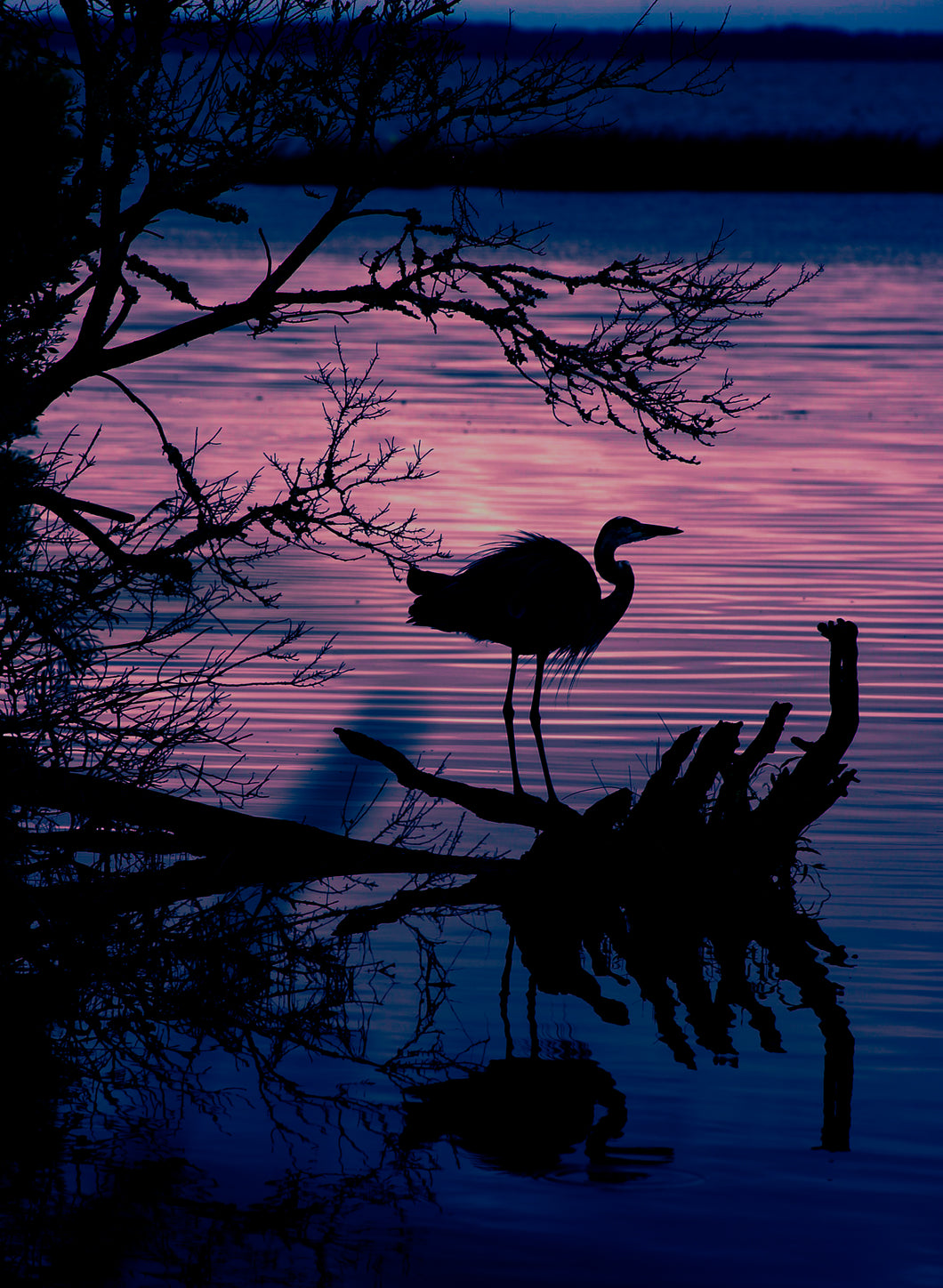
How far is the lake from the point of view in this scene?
6.16m

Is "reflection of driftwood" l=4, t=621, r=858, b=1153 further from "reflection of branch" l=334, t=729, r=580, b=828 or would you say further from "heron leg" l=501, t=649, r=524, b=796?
"heron leg" l=501, t=649, r=524, b=796

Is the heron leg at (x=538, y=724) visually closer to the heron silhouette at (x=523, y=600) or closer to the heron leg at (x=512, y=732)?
the heron silhouette at (x=523, y=600)

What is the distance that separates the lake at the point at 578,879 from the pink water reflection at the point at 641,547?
50 millimetres

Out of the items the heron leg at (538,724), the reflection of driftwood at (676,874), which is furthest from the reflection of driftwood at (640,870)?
the heron leg at (538,724)

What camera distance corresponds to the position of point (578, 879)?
30.5 feet

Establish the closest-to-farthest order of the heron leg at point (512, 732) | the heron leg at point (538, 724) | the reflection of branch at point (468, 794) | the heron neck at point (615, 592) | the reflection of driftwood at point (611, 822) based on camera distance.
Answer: the reflection of driftwood at point (611, 822) < the reflection of branch at point (468, 794) < the heron leg at point (512, 732) < the heron leg at point (538, 724) < the heron neck at point (615, 592)

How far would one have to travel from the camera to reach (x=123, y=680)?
26.3 feet

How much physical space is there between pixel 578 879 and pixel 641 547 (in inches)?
404

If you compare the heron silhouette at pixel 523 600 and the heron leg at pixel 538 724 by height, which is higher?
the heron silhouette at pixel 523 600

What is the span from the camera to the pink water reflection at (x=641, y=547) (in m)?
12.4

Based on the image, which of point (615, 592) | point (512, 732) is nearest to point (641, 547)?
point (615, 592)

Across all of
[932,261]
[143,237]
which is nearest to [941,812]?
[932,261]

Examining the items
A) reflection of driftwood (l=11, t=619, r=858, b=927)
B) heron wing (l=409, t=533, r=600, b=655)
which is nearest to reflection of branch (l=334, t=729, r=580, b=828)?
reflection of driftwood (l=11, t=619, r=858, b=927)

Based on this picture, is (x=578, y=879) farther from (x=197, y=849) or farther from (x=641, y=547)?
(x=641, y=547)
